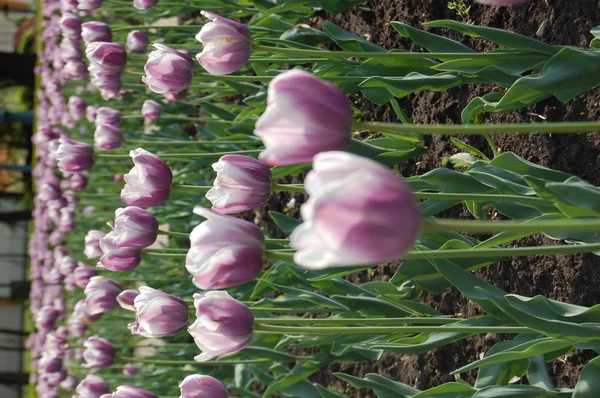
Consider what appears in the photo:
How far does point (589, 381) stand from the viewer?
1.26 m

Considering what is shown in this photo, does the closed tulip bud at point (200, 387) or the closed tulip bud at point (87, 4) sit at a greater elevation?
the closed tulip bud at point (87, 4)

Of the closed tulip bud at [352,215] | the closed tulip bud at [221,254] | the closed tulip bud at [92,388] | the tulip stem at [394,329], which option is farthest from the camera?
the closed tulip bud at [92,388]

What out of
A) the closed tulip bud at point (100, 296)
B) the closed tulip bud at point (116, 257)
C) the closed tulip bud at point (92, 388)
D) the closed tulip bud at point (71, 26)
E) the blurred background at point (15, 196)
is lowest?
the blurred background at point (15, 196)

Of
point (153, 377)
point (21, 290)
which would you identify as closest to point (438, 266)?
point (153, 377)

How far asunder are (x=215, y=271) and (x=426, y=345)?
2.23ft

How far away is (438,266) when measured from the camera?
1.54 meters

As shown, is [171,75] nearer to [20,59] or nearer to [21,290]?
[20,59]

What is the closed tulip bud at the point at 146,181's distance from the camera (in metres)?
1.66

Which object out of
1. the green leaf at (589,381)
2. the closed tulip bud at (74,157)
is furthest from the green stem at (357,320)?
the closed tulip bud at (74,157)

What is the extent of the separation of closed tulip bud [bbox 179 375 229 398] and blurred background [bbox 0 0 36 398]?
8711mm

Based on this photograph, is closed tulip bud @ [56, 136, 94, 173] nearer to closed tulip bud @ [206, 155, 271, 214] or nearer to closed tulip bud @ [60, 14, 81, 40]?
closed tulip bud @ [60, 14, 81, 40]

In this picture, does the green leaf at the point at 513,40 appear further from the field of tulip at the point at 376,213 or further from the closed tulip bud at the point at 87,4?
the closed tulip bud at the point at 87,4

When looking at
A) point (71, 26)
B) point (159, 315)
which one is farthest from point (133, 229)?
point (71, 26)

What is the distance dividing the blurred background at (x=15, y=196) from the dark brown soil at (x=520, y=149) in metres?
8.05
